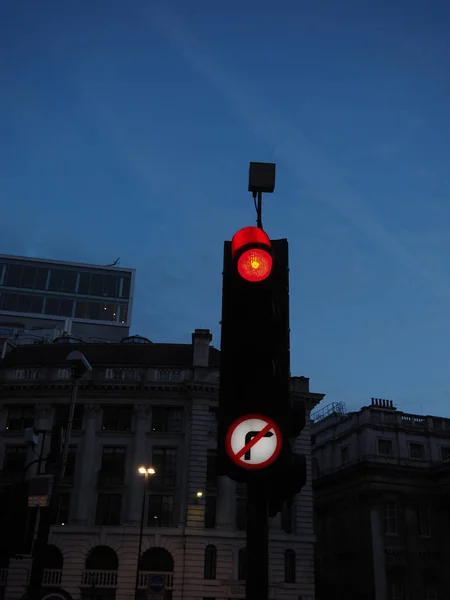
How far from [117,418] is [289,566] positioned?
663 inches

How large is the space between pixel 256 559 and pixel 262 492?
0.42m

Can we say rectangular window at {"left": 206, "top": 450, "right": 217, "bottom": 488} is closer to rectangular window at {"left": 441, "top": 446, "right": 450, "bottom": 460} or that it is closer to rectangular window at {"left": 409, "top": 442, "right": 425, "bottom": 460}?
rectangular window at {"left": 409, "top": 442, "right": 425, "bottom": 460}

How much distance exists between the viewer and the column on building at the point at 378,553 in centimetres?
4750

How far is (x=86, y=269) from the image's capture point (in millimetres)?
88688

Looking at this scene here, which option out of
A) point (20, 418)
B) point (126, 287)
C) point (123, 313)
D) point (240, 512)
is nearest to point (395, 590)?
point (240, 512)

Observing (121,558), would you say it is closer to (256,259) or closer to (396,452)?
(396,452)

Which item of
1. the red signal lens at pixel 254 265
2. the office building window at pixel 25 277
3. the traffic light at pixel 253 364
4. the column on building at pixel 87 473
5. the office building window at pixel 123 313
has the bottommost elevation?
the traffic light at pixel 253 364

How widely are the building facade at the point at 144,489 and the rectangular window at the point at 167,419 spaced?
0.26 ft

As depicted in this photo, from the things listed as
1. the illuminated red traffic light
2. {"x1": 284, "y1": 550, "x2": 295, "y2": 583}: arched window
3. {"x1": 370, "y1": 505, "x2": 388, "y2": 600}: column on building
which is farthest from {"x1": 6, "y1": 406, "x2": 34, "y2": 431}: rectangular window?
the illuminated red traffic light

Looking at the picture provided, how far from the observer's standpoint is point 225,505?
4391 centimetres

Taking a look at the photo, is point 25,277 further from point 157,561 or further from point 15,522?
point 15,522

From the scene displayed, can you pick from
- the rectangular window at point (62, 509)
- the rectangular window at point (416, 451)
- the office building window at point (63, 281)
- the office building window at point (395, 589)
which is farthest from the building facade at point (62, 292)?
the office building window at point (395, 589)

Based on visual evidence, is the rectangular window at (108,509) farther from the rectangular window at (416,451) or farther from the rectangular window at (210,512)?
the rectangular window at (416,451)

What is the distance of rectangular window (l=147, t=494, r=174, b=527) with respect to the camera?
43562mm
